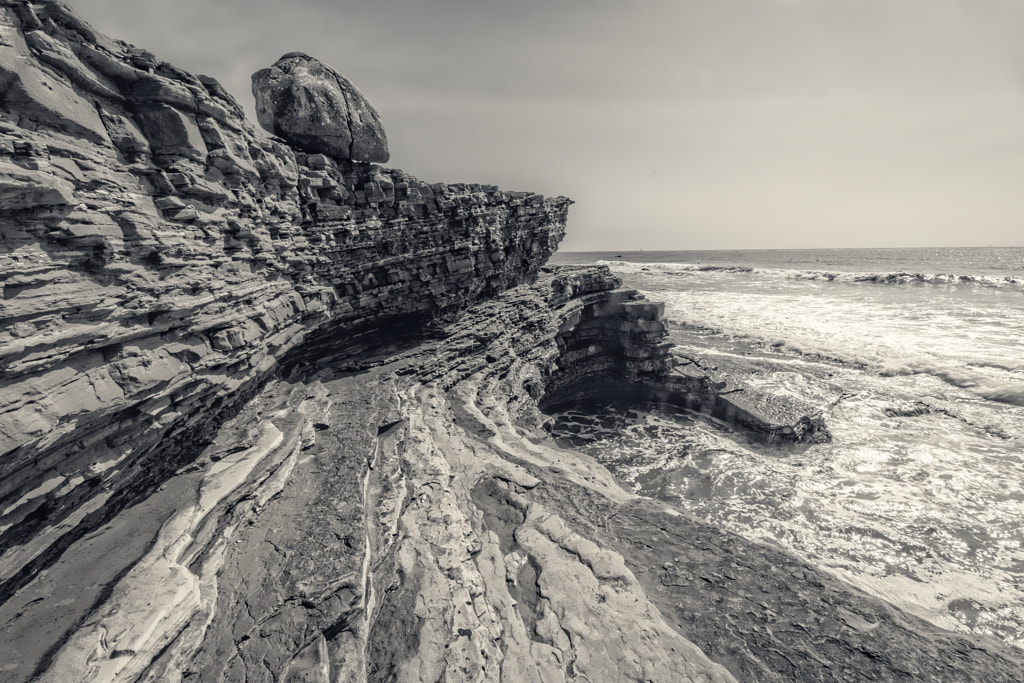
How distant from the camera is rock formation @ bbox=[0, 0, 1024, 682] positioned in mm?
4254

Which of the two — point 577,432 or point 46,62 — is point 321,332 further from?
point 577,432

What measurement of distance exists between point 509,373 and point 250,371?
787 centimetres

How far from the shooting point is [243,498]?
6027mm

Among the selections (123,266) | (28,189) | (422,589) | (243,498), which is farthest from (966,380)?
(28,189)

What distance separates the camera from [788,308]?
36.6 meters

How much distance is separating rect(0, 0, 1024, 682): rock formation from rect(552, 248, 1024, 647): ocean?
10.8 ft

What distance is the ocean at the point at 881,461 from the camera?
8.51 meters

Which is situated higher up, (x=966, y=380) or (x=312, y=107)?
(x=312, y=107)

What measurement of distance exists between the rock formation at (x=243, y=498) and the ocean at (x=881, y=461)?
10.8 feet

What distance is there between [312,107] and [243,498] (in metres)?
9.47

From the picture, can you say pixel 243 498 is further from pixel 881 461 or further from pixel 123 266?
pixel 881 461

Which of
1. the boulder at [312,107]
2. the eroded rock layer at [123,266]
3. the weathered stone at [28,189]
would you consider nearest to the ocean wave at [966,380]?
the boulder at [312,107]

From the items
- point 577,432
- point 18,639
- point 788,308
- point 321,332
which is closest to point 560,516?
point 18,639

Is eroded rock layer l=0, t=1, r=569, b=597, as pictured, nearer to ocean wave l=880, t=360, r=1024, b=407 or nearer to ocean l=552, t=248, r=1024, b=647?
ocean l=552, t=248, r=1024, b=647
